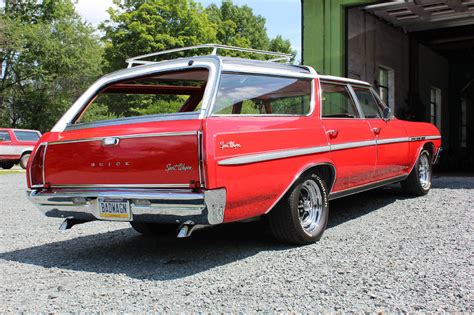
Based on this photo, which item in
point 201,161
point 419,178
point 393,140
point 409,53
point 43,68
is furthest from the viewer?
point 43,68

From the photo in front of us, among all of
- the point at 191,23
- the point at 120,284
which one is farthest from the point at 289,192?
the point at 191,23

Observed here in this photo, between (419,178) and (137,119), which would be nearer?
(137,119)

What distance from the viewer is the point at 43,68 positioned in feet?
115

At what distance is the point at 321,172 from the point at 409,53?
14754mm

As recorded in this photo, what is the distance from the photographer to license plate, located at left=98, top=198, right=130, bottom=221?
3838mm

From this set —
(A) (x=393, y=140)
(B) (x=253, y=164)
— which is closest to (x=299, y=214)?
(B) (x=253, y=164)

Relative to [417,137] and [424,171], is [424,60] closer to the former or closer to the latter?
[424,171]

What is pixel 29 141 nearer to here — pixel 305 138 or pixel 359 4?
pixel 359 4

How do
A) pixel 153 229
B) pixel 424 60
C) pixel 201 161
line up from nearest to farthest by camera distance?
pixel 201 161 < pixel 153 229 < pixel 424 60

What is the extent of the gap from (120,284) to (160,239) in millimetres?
1615

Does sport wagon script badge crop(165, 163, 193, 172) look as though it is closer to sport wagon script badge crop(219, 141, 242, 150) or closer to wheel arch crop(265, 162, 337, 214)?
sport wagon script badge crop(219, 141, 242, 150)

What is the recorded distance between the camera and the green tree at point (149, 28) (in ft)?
105

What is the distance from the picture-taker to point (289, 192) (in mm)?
4289

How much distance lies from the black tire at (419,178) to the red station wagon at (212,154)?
6.11 ft
